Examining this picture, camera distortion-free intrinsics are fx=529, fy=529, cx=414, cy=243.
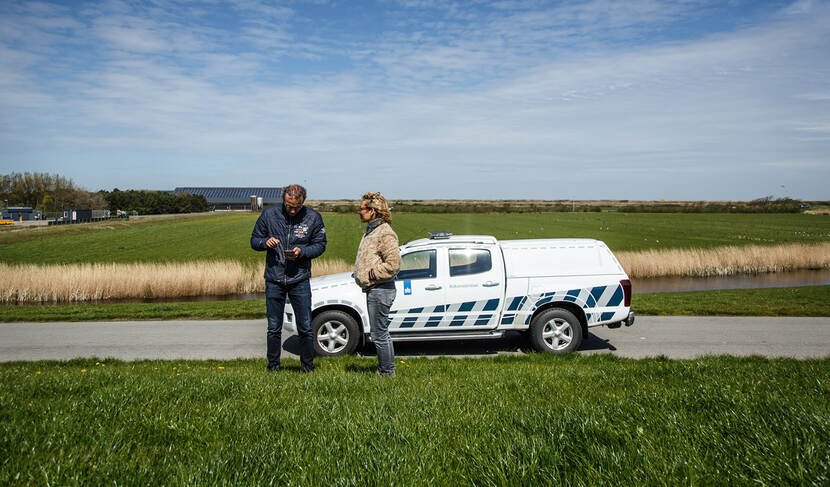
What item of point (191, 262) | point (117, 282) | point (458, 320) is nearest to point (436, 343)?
Answer: point (458, 320)

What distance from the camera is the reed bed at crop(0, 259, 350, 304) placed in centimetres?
1903

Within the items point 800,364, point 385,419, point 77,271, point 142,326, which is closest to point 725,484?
point 385,419

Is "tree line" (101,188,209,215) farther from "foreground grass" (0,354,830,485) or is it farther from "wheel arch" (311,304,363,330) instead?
"foreground grass" (0,354,830,485)

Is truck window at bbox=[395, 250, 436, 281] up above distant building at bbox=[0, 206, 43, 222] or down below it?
below

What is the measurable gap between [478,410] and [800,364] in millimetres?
4754

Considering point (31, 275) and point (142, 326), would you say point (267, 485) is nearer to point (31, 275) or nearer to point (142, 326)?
point (142, 326)

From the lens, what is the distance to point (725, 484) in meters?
2.76

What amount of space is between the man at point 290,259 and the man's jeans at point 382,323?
0.99 m

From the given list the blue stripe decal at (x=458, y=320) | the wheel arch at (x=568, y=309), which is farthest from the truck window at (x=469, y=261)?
the wheel arch at (x=568, y=309)

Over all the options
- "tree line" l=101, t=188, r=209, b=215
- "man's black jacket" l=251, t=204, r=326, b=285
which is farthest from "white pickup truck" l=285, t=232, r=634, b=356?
"tree line" l=101, t=188, r=209, b=215

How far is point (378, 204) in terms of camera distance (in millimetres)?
6289

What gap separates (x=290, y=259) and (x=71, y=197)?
105m

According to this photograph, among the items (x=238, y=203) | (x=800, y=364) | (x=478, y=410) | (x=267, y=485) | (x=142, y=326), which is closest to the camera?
(x=267, y=485)

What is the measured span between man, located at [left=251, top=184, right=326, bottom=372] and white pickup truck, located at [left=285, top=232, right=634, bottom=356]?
1519 mm
